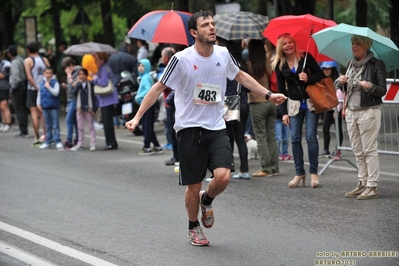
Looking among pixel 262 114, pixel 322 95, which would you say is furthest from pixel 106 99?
pixel 322 95

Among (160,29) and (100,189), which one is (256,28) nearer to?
(160,29)

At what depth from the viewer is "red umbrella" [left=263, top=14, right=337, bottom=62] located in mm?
10531

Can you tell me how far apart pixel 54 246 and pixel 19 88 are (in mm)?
11569

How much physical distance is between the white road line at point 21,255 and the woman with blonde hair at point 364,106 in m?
3.94

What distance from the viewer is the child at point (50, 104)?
1584 centimetres

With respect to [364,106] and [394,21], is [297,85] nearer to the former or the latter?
[364,106]

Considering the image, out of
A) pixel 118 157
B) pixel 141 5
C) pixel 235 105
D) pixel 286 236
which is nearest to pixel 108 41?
pixel 141 5

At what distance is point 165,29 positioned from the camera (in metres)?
12.4

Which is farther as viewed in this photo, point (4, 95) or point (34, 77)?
point (4, 95)

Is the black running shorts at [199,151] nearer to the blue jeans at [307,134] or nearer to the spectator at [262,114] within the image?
the blue jeans at [307,134]

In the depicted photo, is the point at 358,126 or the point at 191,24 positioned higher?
the point at 191,24

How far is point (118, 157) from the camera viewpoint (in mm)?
14578

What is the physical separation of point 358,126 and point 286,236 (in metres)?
2.36

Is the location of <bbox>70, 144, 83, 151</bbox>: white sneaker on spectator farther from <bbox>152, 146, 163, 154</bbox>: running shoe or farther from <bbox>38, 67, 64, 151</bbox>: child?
<bbox>152, 146, 163, 154</bbox>: running shoe
